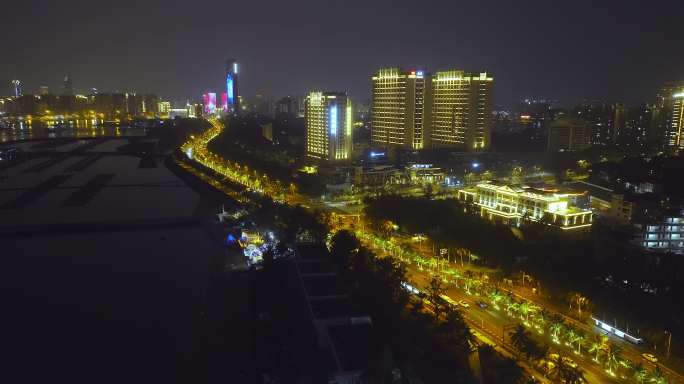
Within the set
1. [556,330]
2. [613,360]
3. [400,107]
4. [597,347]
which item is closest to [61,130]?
[400,107]

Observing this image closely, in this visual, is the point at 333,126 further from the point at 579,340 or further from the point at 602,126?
the point at 602,126

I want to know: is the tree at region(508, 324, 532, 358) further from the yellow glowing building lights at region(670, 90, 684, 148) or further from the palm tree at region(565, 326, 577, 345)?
the yellow glowing building lights at region(670, 90, 684, 148)

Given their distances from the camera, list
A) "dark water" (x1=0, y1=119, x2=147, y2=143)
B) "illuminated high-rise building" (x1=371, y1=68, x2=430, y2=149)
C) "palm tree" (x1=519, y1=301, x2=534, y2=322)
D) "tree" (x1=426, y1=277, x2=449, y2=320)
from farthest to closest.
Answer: "dark water" (x1=0, y1=119, x2=147, y2=143), "illuminated high-rise building" (x1=371, y1=68, x2=430, y2=149), "palm tree" (x1=519, y1=301, x2=534, y2=322), "tree" (x1=426, y1=277, x2=449, y2=320)

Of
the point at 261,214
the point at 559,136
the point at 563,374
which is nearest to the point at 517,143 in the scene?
the point at 559,136

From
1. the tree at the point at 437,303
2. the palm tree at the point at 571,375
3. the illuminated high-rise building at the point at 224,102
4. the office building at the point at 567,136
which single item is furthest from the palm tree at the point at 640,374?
the illuminated high-rise building at the point at 224,102

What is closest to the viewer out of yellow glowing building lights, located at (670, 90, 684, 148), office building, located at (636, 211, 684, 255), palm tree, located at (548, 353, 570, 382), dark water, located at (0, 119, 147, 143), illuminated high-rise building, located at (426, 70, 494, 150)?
palm tree, located at (548, 353, 570, 382)

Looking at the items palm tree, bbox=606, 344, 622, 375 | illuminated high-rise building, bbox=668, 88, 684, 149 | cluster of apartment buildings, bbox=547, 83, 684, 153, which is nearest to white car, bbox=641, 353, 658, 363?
palm tree, bbox=606, 344, 622, 375

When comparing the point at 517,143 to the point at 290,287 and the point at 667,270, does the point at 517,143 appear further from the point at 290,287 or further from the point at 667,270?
the point at 290,287
